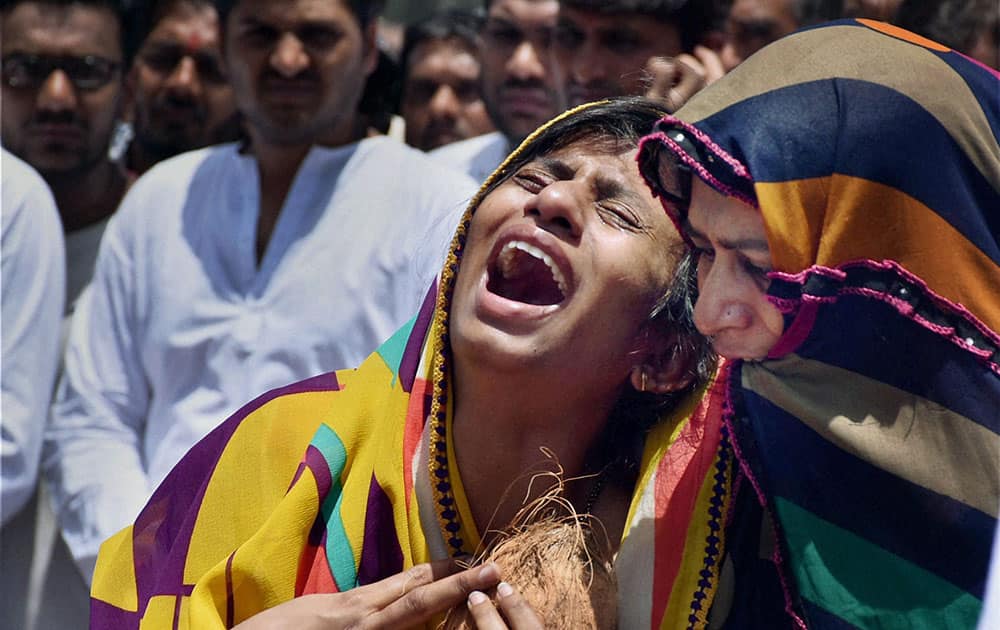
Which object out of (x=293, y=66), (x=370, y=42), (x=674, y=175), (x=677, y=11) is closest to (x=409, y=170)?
(x=293, y=66)

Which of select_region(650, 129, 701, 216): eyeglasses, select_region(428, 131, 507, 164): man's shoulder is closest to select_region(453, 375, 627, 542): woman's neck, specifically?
select_region(650, 129, 701, 216): eyeglasses

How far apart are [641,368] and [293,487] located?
694 mm

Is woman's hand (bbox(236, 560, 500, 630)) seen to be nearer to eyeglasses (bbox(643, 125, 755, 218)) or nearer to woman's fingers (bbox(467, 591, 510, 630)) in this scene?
woman's fingers (bbox(467, 591, 510, 630))

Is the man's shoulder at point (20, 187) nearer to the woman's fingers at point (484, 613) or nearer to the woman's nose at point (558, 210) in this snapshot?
the woman's nose at point (558, 210)

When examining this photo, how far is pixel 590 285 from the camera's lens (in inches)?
103

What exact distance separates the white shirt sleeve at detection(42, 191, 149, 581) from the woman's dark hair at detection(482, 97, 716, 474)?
162 centimetres

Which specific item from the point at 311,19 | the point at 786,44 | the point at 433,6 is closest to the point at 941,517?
the point at 786,44

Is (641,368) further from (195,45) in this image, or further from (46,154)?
(195,45)

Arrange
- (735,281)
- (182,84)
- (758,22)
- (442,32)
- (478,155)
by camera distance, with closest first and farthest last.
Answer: (735,281) < (758,22) < (478,155) < (182,84) < (442,32)

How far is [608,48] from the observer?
167 inches

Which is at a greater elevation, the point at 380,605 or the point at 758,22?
the point at 758,22

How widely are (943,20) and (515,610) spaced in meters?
2.79

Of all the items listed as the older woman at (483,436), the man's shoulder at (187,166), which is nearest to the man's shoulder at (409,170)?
the man's shoulder at (187,166)

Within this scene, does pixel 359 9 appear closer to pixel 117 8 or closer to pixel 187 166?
pixel 187 166
